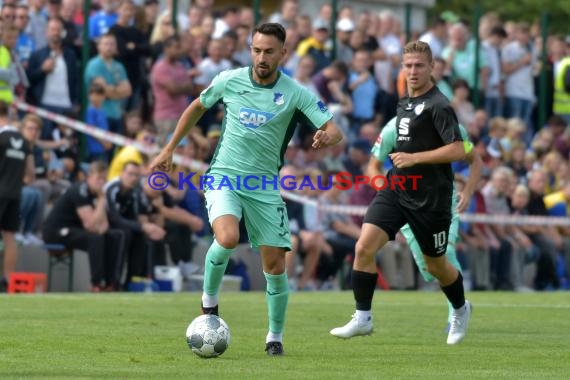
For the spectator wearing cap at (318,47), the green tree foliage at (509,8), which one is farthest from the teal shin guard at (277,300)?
the green tree foliage at (509,8)

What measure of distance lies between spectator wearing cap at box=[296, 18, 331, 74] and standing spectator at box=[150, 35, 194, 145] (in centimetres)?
311

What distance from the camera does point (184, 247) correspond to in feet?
65.8

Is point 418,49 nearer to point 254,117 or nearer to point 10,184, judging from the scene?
point 254,117

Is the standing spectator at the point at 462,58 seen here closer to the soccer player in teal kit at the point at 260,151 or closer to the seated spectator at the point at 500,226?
the seated spectator at the point at 500,226

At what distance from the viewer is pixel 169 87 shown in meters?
20.5

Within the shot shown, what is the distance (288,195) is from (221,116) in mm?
1534

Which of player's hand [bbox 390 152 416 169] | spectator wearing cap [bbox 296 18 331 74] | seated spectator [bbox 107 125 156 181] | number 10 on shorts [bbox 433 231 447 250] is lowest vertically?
number 10 on shorts [bbox 433 231 447 250]

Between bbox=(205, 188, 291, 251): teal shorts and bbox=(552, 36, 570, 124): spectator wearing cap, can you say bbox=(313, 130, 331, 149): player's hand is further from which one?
bbox=(552, 36, 570, 124): spectator wearing cap

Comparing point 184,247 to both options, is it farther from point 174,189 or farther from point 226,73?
point 226,73

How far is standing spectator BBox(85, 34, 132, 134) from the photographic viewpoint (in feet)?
66.6

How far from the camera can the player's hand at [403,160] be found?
10930mm

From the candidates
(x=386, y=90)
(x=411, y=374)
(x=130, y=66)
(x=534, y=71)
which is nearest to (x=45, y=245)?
(x=130, y=66)

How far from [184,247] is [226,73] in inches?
383

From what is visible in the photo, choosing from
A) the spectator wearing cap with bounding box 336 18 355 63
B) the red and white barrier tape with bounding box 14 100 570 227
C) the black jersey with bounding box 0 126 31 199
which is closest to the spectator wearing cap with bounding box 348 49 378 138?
the spectator wearing cap with bounding box 336 18 355 63
